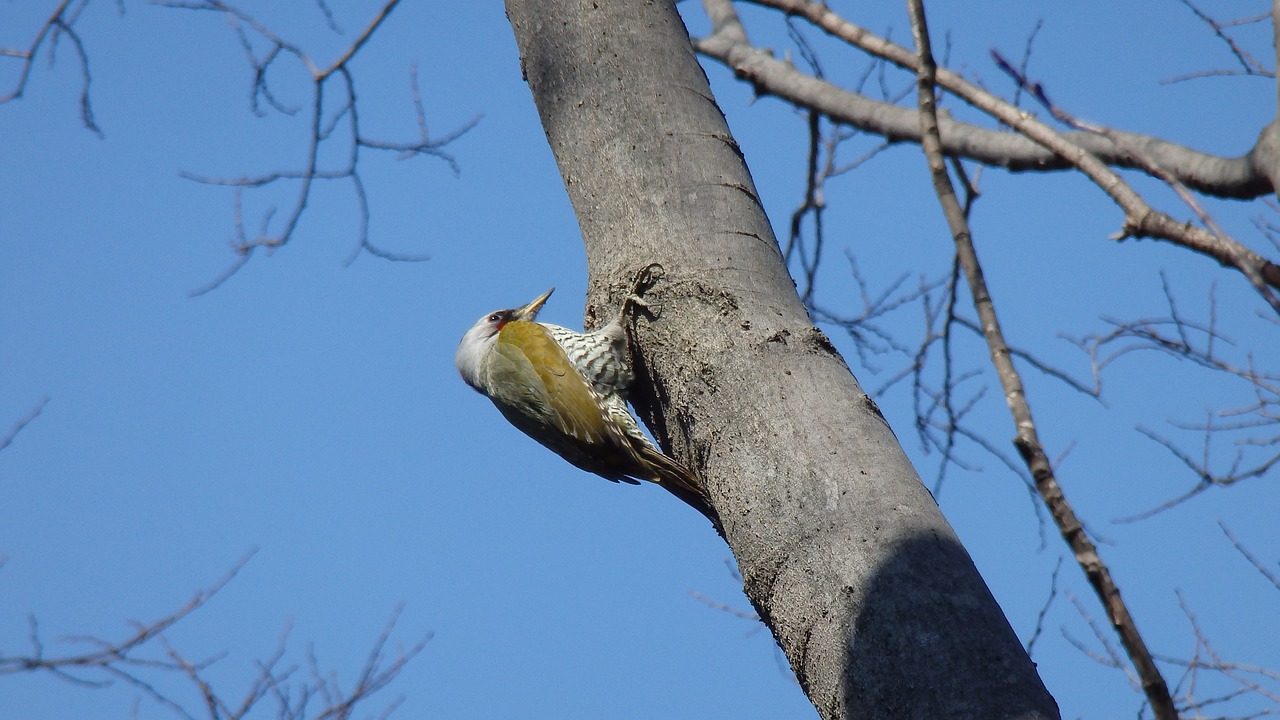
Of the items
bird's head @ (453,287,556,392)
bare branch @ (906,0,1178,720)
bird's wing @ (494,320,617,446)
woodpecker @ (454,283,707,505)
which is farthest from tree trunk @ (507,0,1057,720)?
bird's head @ (453,287,556,392)

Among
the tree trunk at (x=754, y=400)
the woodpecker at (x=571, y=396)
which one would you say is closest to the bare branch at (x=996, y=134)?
the tree trunk at (x=754, y=400)

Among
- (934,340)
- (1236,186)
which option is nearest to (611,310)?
(1236,186)

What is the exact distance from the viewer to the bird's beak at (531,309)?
4.89 meters

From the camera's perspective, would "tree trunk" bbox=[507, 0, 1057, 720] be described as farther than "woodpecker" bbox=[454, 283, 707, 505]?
No

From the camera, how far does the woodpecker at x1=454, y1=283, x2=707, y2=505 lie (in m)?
3.51

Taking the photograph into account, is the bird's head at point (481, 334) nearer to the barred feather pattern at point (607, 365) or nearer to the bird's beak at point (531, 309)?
the bird's beak at point (531, 309)

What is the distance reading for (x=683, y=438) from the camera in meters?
2.32

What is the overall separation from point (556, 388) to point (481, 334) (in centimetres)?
111

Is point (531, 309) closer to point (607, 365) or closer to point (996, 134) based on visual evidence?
point (607, 365)

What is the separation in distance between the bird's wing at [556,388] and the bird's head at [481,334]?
0.36 meters

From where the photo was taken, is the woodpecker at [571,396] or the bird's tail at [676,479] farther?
the woodpecker at [571,396]

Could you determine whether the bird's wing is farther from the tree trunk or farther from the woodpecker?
the tree trunk

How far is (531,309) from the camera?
4910mm

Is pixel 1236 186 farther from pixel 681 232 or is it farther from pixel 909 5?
pixel 909 5
